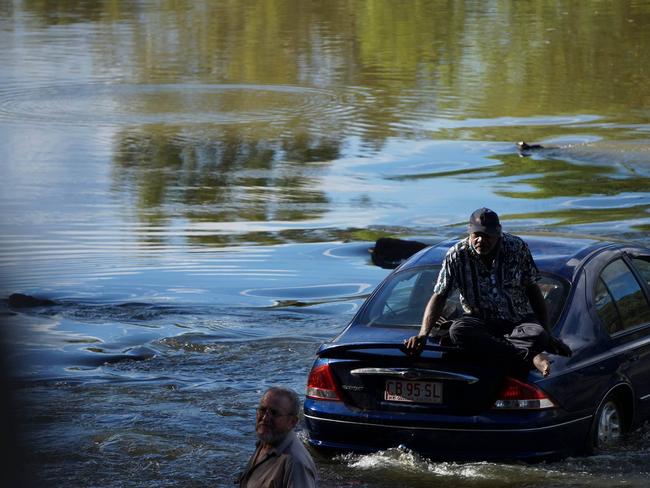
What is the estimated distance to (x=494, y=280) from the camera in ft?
22.4

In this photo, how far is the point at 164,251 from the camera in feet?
47.6

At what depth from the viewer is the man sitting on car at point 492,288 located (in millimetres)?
6578

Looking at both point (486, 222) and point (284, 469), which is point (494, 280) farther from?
point (284, 469)

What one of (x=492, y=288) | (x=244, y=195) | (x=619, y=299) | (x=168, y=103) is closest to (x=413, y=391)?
(x=492, y=288)

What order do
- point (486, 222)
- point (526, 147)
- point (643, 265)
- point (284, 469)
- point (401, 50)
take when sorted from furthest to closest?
point (401, 50), point (526, 147), point (643, 265), point (486, 222), point (284, 469)

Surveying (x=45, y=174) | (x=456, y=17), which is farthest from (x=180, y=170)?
(x=456, y=17)

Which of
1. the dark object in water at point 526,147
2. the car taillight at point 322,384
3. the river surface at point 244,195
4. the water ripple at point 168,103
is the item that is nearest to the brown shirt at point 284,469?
the river surface at point 244,195

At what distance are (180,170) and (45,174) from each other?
2.14m

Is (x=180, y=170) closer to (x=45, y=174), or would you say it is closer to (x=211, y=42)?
(x=45, y=174)

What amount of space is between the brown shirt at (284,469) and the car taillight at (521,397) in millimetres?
2501

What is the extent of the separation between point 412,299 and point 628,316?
1321 mm

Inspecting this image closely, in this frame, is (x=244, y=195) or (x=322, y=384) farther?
(x=244, y=195)

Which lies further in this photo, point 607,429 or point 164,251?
point 164,251

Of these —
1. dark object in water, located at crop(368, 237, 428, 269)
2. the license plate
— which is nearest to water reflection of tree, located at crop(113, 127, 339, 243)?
dark object in water, located at crop(368, 237, 428, 269)
